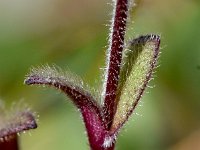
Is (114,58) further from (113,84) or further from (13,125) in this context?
(13,125)

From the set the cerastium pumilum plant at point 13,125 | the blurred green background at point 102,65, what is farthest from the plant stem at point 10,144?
the blurred green background at point 102,65

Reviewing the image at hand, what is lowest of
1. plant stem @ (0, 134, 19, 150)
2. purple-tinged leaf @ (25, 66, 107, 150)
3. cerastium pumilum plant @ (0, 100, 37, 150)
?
plant stem @ (0, 134, 19, 150)

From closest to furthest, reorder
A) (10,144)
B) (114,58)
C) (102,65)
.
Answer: (114,58) < (10,144) < (102,65)

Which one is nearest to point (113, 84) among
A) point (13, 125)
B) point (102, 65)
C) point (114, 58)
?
point (114, 58)

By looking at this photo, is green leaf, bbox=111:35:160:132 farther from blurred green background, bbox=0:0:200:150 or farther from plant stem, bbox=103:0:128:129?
blurred green background, bbox=0:0:200:150

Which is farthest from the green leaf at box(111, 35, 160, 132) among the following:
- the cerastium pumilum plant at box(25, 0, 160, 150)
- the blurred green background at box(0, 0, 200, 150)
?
the blurred green background at box(0, 0, 200, 150)

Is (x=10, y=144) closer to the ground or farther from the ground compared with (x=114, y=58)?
closer to the ground

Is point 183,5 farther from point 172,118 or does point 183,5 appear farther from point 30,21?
point 30,21
